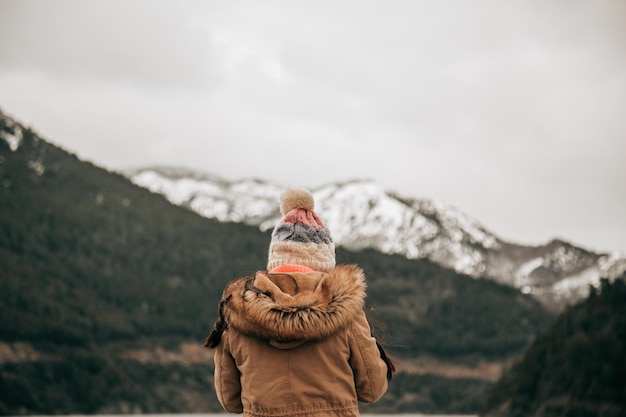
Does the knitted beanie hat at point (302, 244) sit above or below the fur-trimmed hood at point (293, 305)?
above

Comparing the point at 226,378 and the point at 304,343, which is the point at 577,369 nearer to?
the point at 226,378

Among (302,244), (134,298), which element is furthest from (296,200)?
(134,298)

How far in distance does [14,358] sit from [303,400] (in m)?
115

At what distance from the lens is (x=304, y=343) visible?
5.95 m

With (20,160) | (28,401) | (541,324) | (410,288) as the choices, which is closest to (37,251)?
(20,160)

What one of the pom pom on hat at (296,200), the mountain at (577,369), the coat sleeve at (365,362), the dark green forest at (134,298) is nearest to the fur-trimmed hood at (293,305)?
the coat sleeve at (365,362)

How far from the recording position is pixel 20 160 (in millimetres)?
154375

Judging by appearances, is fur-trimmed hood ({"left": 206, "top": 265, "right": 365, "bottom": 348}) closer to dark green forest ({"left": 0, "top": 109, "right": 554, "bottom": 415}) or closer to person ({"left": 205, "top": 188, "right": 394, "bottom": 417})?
person ({"left": 205, "top": 188, "right": 394, "bottom": 417})

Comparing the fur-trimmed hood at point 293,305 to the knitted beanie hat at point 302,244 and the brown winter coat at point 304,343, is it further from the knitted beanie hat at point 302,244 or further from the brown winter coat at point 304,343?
the knitted beanie hat at point 302,244

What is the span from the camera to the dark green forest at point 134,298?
4729 inches

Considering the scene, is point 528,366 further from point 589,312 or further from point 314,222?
point 314,222

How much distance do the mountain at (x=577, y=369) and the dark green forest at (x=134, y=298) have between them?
36407 mm

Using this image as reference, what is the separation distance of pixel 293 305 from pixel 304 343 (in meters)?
0.25

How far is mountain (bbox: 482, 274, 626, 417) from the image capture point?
59781mm
